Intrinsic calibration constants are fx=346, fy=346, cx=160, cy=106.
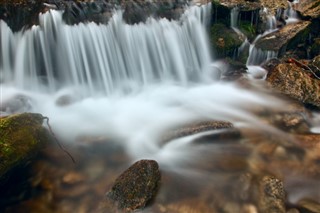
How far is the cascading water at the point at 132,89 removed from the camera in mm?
6727

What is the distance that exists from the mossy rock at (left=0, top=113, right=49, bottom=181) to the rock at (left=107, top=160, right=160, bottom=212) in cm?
154

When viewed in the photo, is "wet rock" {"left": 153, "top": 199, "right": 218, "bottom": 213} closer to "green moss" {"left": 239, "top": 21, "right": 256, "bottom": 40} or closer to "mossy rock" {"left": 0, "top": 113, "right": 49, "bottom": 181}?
"mossy rock" {"left": 0, "top": 113, "right": 49, "bottom": 181}

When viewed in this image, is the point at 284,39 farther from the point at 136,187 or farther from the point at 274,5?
the point at 136,187

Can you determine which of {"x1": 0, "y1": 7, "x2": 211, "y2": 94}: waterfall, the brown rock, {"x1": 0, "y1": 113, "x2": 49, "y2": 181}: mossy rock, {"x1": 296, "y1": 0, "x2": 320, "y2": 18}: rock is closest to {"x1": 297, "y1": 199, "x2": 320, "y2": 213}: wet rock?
the brown rock

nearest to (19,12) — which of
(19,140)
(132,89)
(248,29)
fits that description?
(132,89)

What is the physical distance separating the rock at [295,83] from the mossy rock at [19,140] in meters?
5.79

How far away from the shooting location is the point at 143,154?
6582 mm

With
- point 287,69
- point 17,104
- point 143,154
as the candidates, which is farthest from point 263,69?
point 17,104

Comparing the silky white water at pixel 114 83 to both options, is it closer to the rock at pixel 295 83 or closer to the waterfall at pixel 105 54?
the waterfall at pixel 105 54

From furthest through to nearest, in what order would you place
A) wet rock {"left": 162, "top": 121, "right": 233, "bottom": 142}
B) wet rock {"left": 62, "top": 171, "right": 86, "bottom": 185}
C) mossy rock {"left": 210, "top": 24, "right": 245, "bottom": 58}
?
mossy rock {"left": 210, "top": 24, "right": 245, "bottom": 58} → wet rock {"left": 162, "top": 121, "right": 233, "bottom": 142} → wet rock {"left": 62, "top": 171, "right": 86, "bottom": 185}

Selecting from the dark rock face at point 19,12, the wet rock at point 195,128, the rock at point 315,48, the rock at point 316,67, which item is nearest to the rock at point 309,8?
the rock at point 315,48

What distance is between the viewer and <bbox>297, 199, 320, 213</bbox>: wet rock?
5200mm

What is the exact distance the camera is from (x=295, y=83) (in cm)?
853

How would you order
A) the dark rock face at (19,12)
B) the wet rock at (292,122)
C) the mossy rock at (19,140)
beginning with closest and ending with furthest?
the mossy rock at (19,140) → the wet rock at (292,122) → the dark rock face at (19,12)
